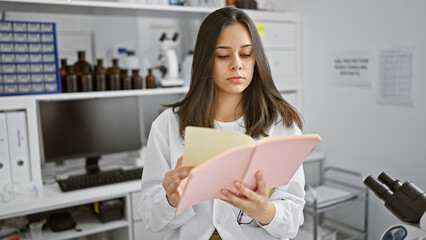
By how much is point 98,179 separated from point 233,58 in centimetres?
123

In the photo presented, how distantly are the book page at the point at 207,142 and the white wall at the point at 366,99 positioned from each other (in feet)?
5.51

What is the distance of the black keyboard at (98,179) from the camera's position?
2.00 m

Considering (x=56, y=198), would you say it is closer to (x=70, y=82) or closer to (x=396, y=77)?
(x=70, y=82)

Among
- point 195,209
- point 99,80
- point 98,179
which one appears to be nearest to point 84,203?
point 98,179

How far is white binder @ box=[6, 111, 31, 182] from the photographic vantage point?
6.51 ft

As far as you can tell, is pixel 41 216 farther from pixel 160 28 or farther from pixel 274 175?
pixel 274 175

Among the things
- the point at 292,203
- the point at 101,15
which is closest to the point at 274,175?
the point at 292,203

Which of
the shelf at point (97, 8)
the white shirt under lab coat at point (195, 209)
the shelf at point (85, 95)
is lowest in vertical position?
the white shirt under lab coat at point (195, 209)

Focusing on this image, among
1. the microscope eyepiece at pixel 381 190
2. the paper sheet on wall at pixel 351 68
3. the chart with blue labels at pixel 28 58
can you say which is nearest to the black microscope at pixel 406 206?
the microscope eyepiece at pixel 381 190

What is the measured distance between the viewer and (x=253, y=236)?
123cm

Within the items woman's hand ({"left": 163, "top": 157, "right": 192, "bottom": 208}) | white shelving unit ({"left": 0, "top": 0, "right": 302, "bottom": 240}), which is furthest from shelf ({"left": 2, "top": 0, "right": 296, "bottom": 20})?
woman's hand ({"left": 163, "top": 157, "right": 192, "bottom": 208})

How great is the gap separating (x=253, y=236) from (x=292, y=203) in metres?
0.16

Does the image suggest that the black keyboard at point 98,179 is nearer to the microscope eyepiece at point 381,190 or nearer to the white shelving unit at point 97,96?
the white shelving unit at point 97,96

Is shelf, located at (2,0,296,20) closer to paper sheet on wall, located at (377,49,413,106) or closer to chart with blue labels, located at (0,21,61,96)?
chart with blue labels, located at (0,21,61,96)
